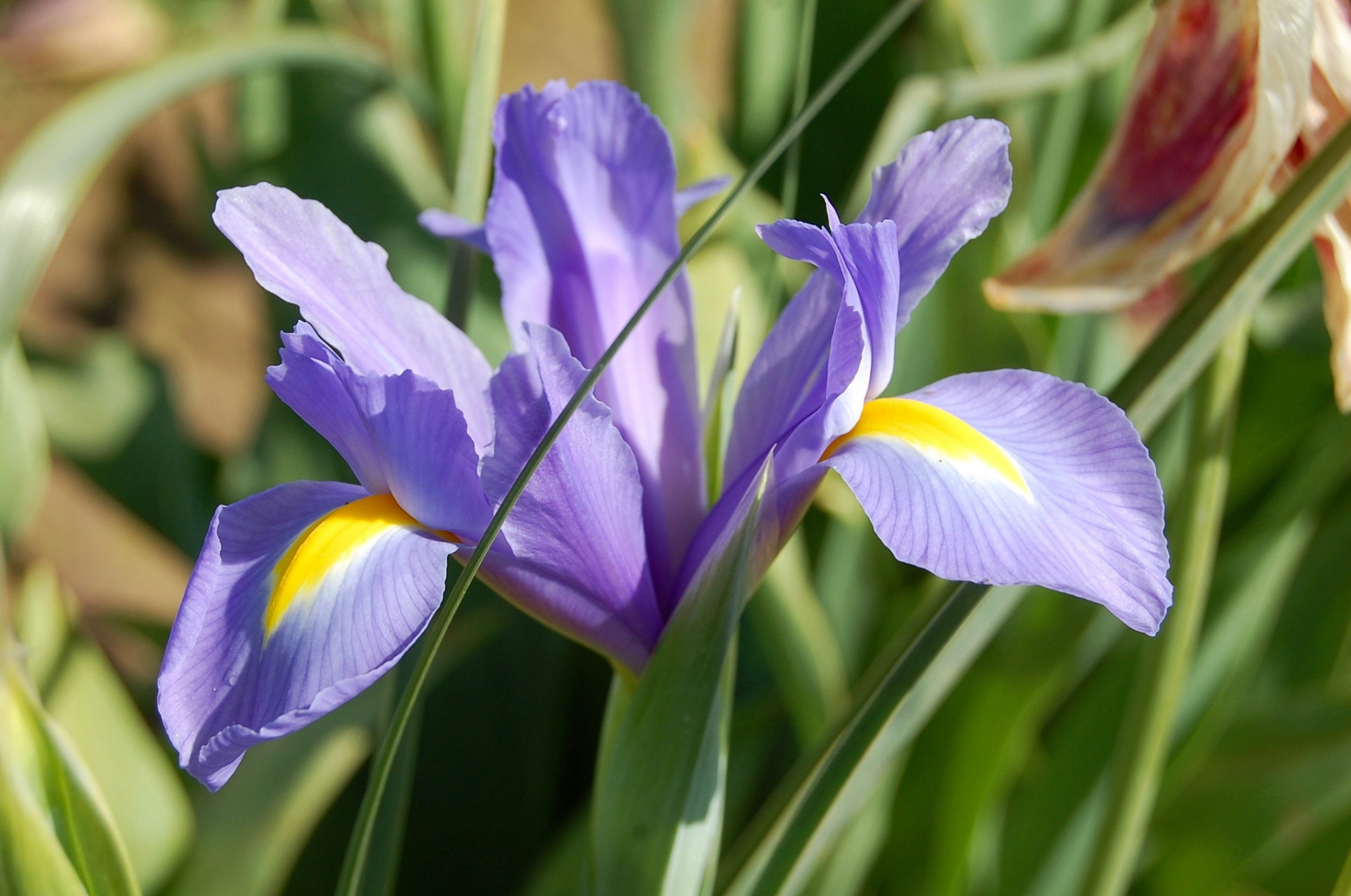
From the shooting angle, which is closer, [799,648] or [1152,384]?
[1152,384]

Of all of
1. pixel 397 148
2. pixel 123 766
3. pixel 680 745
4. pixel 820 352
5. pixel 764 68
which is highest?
pixel 764 68

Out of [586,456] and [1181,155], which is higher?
[1181,155]

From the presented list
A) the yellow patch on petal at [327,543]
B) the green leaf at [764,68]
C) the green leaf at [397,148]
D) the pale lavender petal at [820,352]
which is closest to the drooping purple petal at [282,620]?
the yellow patch on petal at [327,543]

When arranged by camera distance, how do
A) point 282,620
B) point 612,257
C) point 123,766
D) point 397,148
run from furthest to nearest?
1. point 397,148
2. point 123,766
3. point 612,257
4. point 282,620

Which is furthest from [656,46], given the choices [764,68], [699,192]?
[699,192]

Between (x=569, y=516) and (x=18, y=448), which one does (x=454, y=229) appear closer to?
(x=569, y=516)

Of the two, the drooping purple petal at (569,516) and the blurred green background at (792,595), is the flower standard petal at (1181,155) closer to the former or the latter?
the blurred green background at (792,595)

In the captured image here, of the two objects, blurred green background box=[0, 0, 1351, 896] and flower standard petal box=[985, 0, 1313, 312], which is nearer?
flower standard petal box=[985, 0, 1313, 312]

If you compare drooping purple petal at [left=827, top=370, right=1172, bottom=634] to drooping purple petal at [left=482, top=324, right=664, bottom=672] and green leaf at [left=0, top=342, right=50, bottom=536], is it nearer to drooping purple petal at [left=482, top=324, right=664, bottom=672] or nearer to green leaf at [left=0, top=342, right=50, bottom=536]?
drooping purple petal at [left=482, top=324, right=664, bottom=672]

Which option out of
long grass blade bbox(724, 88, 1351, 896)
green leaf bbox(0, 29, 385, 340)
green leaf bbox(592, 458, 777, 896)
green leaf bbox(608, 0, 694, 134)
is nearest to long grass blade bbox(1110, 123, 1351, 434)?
long grass blade bbox(724, 88, 1351, 896)
